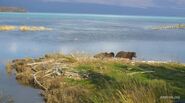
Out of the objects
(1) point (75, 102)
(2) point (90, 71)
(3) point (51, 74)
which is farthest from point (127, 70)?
(1) point (75, 102)

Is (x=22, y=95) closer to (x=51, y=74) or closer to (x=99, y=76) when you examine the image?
(x=51, y=74)

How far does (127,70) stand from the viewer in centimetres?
2319

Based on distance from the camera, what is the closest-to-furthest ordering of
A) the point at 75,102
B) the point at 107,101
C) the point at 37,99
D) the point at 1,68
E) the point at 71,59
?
the point at 107,101 < the point at 75,102 < the point at 37,99 < the point at 71,59 < the point at 1,68

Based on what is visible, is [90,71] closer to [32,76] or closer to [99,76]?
[99,76]

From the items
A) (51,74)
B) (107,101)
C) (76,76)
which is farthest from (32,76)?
(107,101)

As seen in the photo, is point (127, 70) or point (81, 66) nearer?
point (127, 70)

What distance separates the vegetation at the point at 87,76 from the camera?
18.0 meters

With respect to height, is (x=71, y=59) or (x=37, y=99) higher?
(x=71, y=59)

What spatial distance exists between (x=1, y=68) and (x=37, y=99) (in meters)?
9.30

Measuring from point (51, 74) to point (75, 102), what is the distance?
6.77 m

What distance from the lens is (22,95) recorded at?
21469mm

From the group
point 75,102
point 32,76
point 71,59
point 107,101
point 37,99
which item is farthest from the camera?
point 71,59

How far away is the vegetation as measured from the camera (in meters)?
18.0

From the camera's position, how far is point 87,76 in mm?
22062
